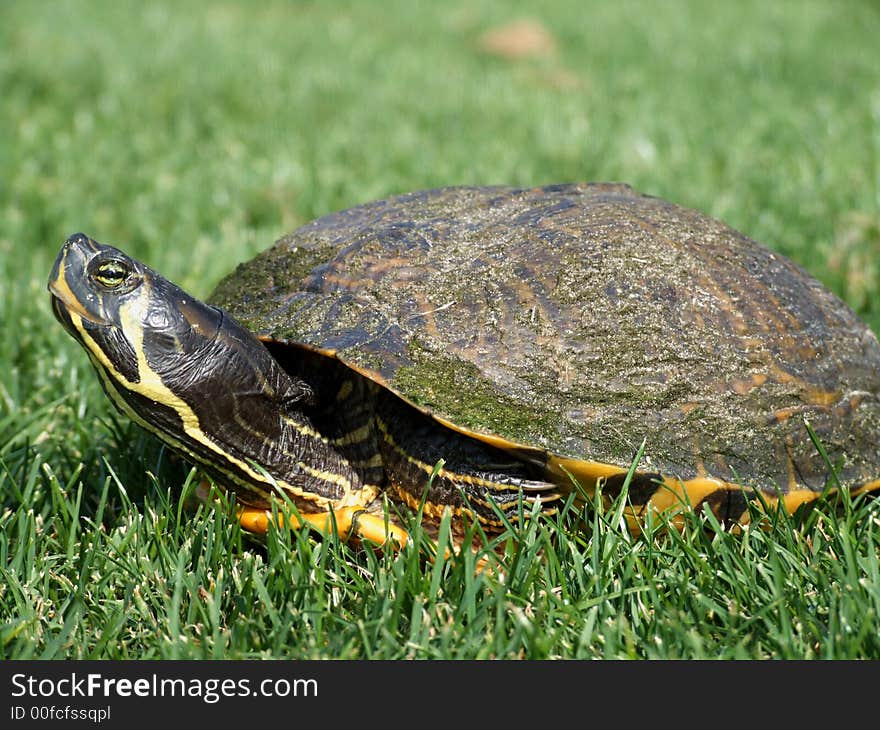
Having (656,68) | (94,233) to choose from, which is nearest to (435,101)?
(656,68)

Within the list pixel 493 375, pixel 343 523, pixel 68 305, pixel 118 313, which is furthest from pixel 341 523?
pixel 68 305

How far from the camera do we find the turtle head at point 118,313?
2297 mm

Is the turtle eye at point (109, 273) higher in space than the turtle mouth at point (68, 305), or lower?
higher

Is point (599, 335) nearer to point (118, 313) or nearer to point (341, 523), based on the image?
point (341, 523)

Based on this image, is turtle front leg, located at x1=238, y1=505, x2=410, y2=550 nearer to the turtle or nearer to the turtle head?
the turtle

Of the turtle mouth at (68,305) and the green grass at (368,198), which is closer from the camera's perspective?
the green grass at (368,198)

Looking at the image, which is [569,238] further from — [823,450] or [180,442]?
[180,442]

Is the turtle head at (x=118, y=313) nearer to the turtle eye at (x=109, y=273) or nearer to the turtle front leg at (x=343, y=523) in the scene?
the turtle eye at (x=109, y=273)

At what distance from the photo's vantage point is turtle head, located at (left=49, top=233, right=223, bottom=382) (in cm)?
230

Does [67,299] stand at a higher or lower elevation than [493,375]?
higher

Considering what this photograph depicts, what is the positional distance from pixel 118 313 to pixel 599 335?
1270 mm

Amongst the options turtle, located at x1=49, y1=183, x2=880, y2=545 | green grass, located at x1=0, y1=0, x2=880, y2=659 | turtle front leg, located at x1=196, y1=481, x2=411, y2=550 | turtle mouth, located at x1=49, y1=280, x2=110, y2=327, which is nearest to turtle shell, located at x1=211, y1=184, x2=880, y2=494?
turtle, located at x1=49, y1=183, x2=880, y2=545

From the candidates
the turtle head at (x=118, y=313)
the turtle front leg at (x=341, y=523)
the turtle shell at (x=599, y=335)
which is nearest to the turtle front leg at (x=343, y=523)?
the turtle front leg at (x=341, y=523)

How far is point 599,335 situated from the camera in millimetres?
2467
